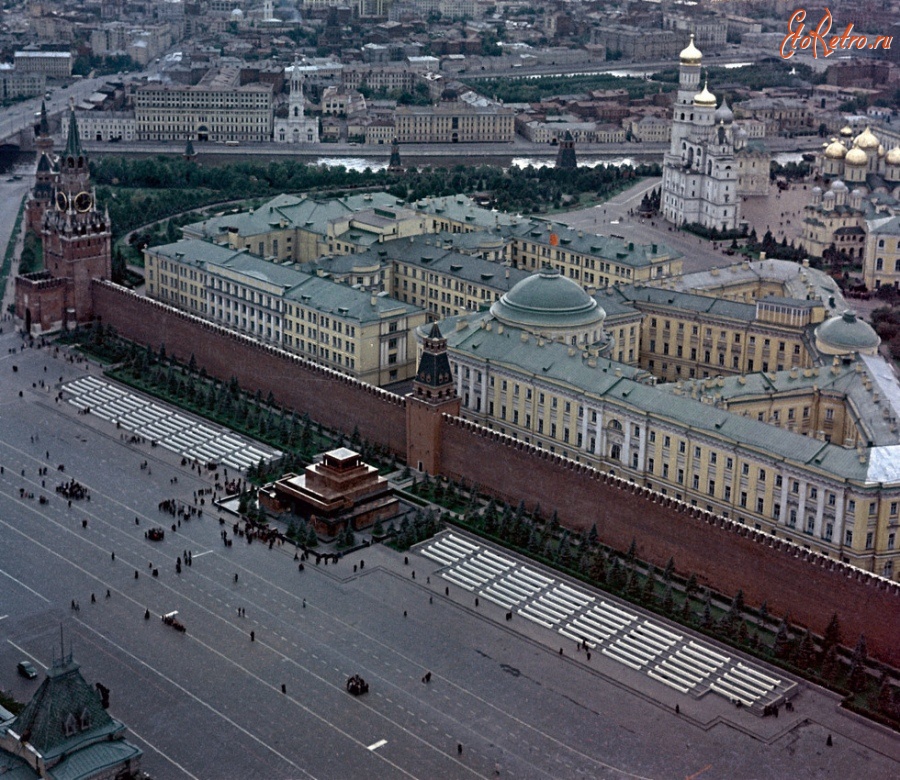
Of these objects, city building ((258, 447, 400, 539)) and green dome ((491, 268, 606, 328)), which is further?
green dome ((491, 268, 606, 328))

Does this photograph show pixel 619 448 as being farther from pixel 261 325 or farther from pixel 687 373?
pixel 261 325

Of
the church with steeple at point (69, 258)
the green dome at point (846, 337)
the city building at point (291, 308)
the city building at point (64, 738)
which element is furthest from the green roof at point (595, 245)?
the city building at point (64, 738)

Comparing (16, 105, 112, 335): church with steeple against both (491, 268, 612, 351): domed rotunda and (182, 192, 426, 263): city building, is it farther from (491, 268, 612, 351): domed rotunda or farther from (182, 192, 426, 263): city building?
(491, 268, 612, 351): domed rotunda

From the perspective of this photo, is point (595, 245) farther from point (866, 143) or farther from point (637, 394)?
point (866, 143)

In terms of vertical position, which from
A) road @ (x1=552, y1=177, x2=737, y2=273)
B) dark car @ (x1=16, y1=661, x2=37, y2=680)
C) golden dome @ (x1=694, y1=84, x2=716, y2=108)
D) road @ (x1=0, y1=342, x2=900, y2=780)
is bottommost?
road @ (x1=0, y1=342, x2=900, y2=780)

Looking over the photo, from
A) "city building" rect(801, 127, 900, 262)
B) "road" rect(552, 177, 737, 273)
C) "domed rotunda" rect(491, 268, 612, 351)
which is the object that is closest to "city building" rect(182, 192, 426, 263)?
"domed rotunda" rect(491, 268, 612, 351)

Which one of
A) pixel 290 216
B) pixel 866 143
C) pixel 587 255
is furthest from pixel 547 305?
pixel 866 143

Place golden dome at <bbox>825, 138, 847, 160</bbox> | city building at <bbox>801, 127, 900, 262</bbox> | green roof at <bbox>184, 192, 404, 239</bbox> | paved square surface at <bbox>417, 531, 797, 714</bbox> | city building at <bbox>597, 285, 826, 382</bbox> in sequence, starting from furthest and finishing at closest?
golden dome at <bbox>825, 138, 847, 160</bbox>
city building at <bbox>801, 127, 900, 262</bbox>
green roof at <bbox>184, 192, 404, 239</bbox>
city building at <bbox>597, 285, 826, 382</bbox>
paved square surface at <bbox>417, 531, 797, 714</bbox>
